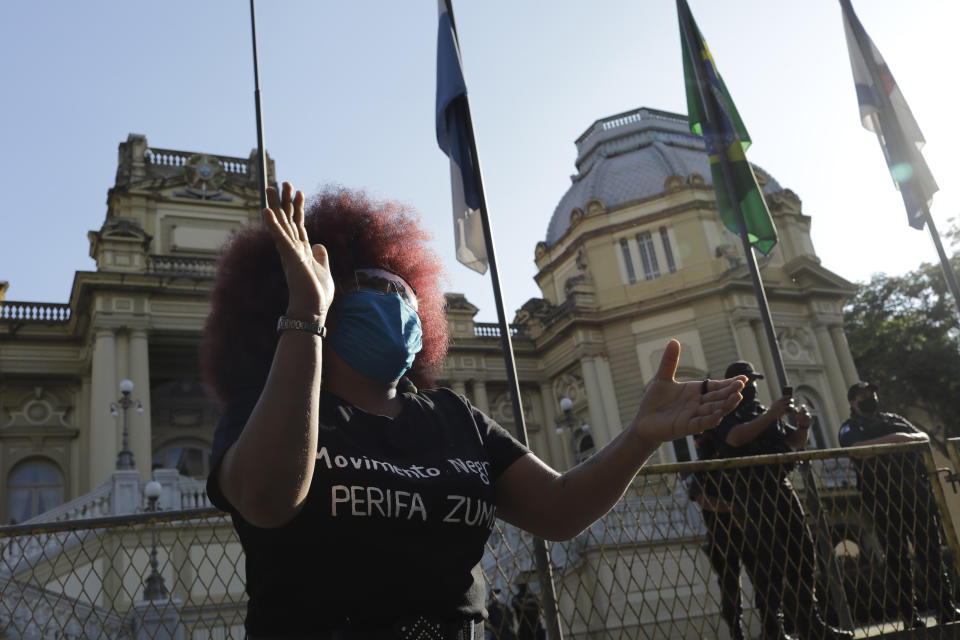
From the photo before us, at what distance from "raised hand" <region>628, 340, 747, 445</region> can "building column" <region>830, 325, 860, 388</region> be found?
83.9 feet

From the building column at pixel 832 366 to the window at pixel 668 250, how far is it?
5.14 meters

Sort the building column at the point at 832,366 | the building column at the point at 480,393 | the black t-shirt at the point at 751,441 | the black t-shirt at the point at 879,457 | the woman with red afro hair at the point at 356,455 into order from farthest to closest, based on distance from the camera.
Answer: the building column at the point at 480,393, the building column at the point at 832,366, the black t-shirt at the point at 751,441, the black t-shirt at the point at 879,457, the woman with red afro hair at the point at 356,455

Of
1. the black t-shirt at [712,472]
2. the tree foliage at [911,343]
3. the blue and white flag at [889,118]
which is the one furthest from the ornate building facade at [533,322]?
the black t-shirt at [712,472]

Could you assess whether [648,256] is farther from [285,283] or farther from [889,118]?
[285,283]

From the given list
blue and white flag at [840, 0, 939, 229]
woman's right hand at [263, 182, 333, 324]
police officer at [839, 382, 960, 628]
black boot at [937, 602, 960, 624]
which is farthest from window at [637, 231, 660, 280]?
woman's right hand at [263, 182, 333, 324]

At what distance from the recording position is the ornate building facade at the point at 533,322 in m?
19.1

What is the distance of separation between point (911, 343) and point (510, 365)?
32.7 meters

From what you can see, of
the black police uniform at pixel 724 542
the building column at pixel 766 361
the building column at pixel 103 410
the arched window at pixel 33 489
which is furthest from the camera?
the building column at pixel 766 361

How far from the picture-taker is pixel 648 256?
84.6 feet

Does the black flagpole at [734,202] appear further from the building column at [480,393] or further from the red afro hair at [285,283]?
the building column at [480,393]

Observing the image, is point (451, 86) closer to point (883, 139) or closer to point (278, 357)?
point (278, 357)

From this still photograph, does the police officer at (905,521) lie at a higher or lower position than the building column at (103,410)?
lower

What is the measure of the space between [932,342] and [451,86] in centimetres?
3178

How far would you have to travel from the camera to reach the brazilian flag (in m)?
8.04
